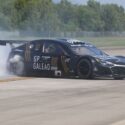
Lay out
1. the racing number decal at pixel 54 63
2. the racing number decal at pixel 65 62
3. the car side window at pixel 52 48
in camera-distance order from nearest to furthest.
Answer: the racing number decal at pixel 65 62 < the racing number decal at pixel 54 63 < the car side window at pixel 52 48

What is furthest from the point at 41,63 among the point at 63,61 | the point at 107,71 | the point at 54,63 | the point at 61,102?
the point at 61,102

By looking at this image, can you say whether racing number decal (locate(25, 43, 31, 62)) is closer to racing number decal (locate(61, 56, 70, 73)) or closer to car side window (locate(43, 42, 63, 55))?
car side window (locate(43, 42, 63, 55))

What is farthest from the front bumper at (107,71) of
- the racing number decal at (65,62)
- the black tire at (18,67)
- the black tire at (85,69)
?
the black tire at (18,67)

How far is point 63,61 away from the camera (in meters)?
19.1

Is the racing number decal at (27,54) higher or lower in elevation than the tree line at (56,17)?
lower

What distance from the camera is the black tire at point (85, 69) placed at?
A: 18.6 metres

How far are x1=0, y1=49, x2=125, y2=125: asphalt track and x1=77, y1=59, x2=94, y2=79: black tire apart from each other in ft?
2.91

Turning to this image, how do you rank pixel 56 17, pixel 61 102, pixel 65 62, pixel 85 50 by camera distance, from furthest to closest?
pixel 56 17
pixel 85 50
pixel 65 62
pixel 61 102

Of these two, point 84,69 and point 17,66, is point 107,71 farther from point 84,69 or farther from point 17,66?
point 17,66

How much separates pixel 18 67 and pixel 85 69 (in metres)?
2.57

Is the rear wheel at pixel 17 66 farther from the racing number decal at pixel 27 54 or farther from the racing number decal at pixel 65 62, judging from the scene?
the racing number decal at pixel 65 62

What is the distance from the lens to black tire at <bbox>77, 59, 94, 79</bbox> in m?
18.6

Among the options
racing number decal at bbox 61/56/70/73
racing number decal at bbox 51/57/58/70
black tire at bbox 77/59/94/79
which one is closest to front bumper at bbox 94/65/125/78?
black tire at bbox 77/59/94/79

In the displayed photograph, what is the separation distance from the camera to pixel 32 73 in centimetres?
1978
